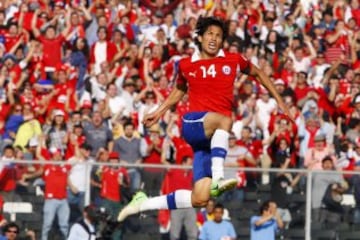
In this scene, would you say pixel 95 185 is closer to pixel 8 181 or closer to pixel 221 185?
pixel 8 181

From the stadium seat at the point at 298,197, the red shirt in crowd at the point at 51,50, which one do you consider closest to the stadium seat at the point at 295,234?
the stadium seat at the point at 298,197

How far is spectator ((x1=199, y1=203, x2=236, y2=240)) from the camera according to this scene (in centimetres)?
2492

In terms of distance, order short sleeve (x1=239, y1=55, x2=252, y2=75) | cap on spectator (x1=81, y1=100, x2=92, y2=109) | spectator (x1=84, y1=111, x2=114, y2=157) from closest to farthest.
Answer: short sleeve (x1=239, y1=55, x2=252, y2=75) < spectator (x1=84, y1=111, x2=114, y2=157) < cap on spectator (x1=81, y1=100, x2=92, y2=109)

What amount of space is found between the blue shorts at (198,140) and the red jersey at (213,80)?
108 millimetres

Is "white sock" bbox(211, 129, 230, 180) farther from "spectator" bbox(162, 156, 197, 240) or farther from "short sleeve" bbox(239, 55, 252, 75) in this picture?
"spectator" bbox(162, 156, 197, 240)

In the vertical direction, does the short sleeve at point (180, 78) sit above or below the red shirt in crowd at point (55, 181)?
above

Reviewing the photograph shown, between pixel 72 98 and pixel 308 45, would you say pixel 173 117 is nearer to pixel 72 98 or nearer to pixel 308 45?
pixel 72 98

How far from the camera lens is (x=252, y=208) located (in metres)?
25.3

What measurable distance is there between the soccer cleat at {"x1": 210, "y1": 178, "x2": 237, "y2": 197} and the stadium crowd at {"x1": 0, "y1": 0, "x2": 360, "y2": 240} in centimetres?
652

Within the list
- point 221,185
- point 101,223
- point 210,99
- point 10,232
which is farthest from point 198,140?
point 10,232

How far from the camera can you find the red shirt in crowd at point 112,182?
25.0m

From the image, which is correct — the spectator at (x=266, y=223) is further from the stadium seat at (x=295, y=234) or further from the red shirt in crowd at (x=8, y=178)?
Answer: the red shirt in crowd at (x=8, y=178)

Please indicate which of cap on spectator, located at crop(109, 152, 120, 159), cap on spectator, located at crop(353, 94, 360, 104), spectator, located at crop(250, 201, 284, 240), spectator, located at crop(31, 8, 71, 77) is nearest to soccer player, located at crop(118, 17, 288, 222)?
spectator, located at crop(250, 201, 284, 240)

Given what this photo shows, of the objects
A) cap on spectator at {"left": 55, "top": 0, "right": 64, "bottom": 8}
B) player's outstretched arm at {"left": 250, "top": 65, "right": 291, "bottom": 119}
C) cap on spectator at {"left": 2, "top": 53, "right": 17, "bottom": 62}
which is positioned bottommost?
player's outstretched arm at {"left": 250, "top": 65, "right": 291, "bottom": 119}
